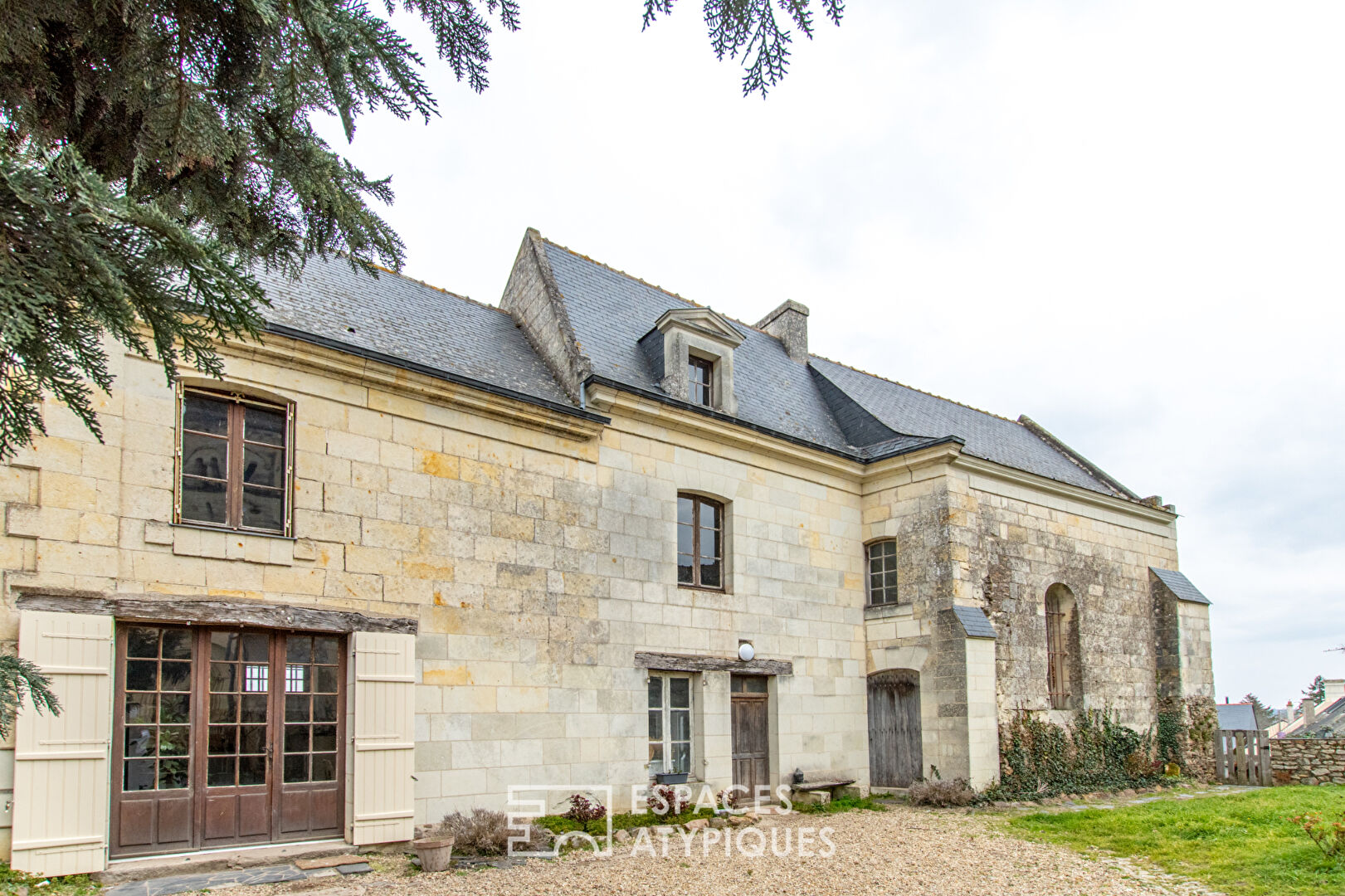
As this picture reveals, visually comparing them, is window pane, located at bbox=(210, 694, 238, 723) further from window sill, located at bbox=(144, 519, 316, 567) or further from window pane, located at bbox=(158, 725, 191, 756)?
window sill, located at bbox=(144, 519, 316, 567)

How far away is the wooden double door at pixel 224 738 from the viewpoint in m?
7.52

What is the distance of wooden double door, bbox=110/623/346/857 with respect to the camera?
7523 mm

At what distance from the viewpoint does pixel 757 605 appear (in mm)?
12297

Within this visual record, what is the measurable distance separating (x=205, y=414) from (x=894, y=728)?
9.56 m

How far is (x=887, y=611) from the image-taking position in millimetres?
13336

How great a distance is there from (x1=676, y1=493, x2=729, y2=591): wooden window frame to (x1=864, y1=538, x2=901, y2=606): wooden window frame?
9.03 feet

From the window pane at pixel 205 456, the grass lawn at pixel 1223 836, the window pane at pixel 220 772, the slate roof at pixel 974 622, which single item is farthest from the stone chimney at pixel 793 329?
the window pane at pixel 220 772

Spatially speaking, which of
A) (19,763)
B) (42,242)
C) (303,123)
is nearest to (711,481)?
(19,763)

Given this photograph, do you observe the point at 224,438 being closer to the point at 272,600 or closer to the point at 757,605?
the point at 272,600

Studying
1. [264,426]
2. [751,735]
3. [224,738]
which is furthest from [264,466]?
[751,735]

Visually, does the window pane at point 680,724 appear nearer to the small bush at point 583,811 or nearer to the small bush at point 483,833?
the small bush at point 583,811

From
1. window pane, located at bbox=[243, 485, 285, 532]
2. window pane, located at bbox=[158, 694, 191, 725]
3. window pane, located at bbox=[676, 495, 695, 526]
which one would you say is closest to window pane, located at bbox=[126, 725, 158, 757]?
window pane, located at bbox=[158, 694, 191, 725]

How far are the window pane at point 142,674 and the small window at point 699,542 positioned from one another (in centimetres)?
579

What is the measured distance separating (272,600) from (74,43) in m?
5.62
